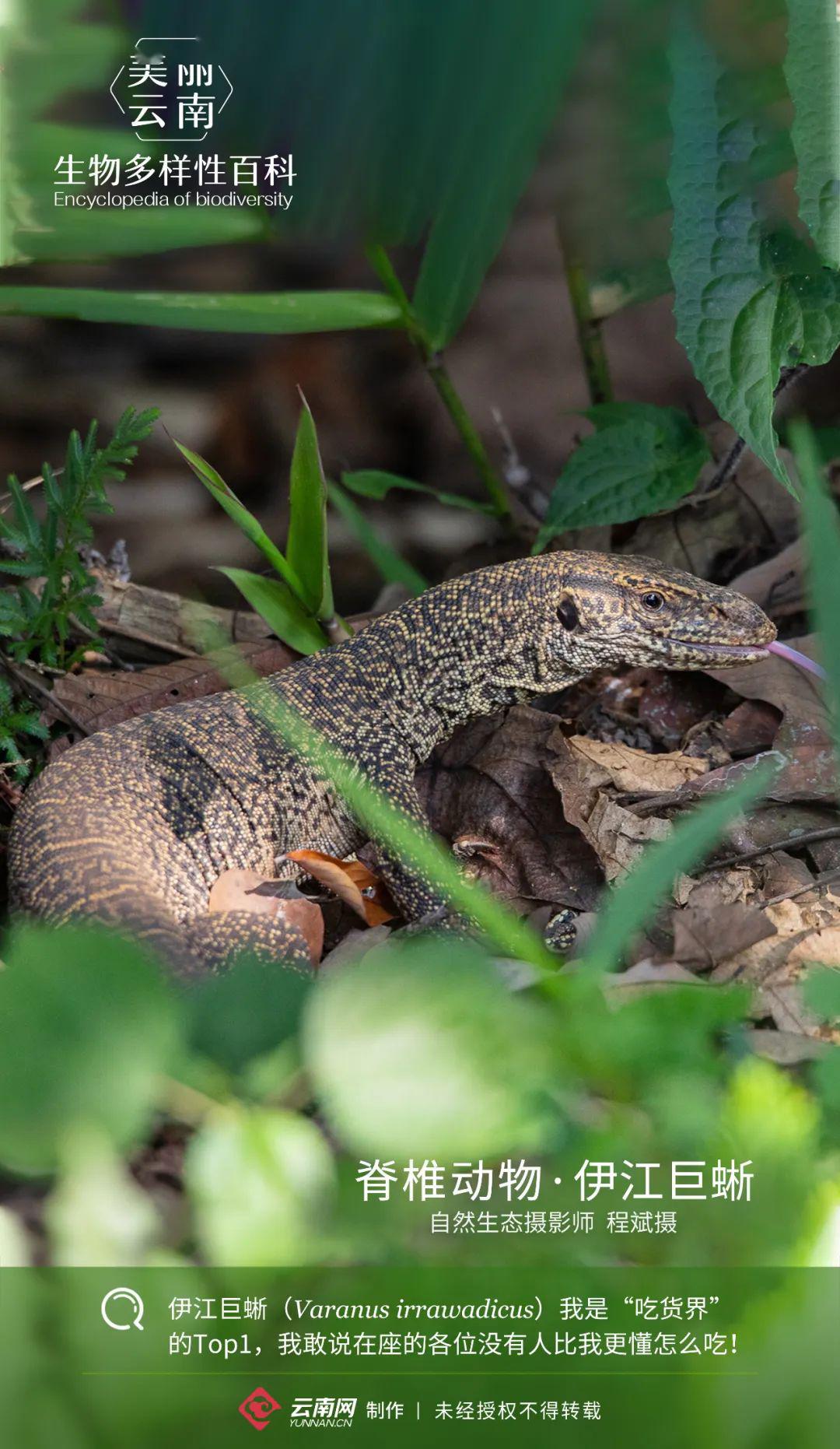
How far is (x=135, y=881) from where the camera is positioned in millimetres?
3576

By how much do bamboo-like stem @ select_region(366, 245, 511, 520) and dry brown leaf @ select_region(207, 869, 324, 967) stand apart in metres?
2.04

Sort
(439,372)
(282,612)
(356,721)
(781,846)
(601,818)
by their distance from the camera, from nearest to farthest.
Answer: (781,846)
(601,818)
(356,721)
(282,612)
(439,372)

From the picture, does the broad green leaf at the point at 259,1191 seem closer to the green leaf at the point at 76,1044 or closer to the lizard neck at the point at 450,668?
the green leaf at the point at 76,1044

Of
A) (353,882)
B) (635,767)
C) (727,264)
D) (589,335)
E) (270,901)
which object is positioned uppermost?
(589,335)

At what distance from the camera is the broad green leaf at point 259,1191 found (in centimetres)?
220

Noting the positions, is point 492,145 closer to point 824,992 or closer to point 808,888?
point 808,888

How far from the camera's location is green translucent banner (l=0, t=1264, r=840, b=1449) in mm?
2248

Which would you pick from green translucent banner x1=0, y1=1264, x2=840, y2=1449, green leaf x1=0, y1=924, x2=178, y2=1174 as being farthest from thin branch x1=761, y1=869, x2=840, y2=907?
green leaf x1=0, y1=924, x2=178, y2=1174

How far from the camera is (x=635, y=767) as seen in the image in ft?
13.8

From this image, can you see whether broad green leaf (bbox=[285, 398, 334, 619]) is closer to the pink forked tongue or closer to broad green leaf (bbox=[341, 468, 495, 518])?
broad green leaf (bbox=[341, 468, 495, 518])

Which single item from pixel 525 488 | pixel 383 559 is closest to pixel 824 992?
pixel 383 559

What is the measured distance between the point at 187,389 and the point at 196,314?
1898mm

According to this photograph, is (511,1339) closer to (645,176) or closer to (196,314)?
(196,314)

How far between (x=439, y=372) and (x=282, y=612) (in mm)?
1202
